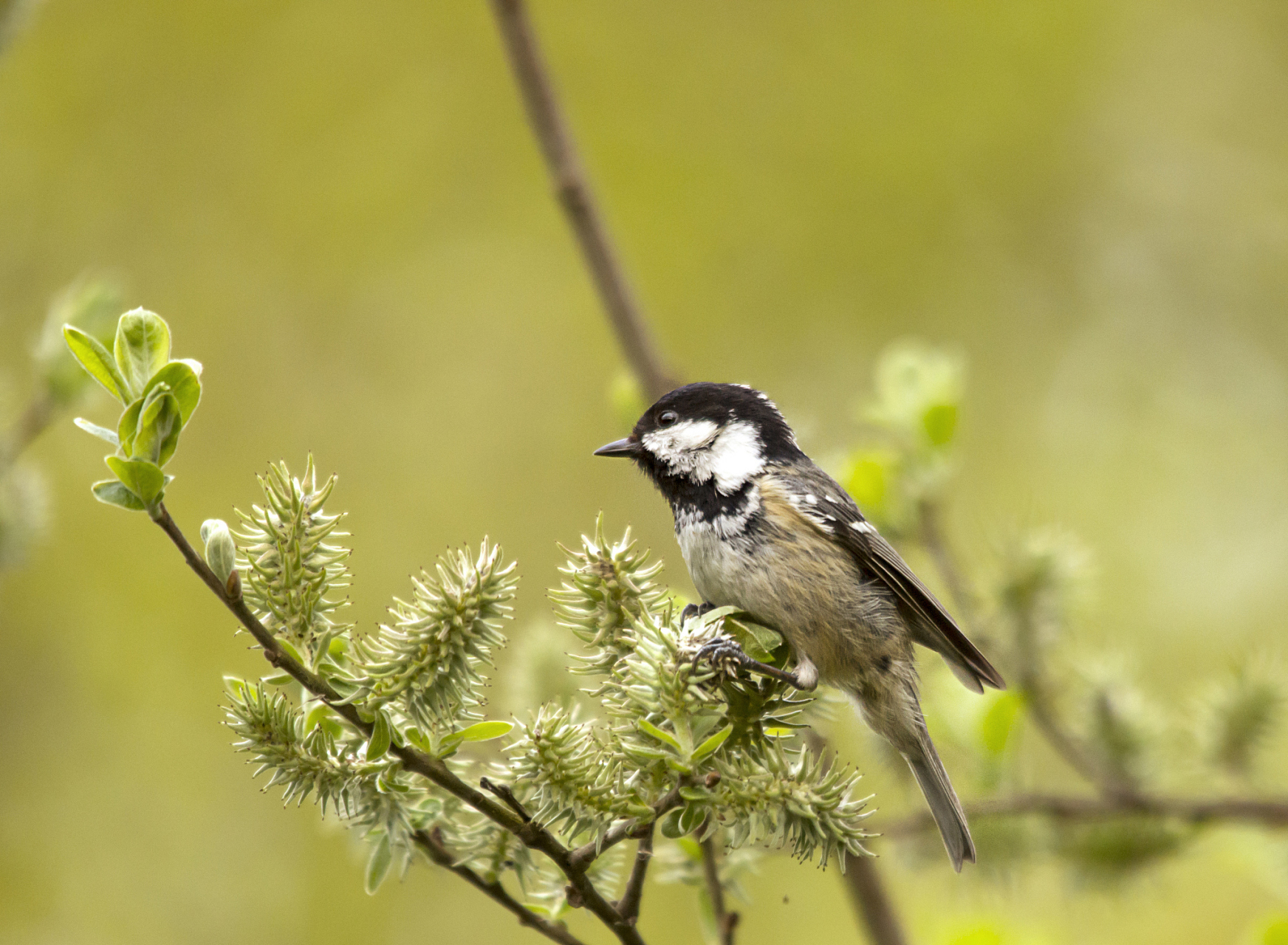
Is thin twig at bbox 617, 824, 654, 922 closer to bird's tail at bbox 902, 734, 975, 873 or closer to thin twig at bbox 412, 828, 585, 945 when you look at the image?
thin twig at bbox 412, 828, 585, 945

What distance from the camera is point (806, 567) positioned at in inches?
109

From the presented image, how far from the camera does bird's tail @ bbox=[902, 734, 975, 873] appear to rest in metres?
2.60

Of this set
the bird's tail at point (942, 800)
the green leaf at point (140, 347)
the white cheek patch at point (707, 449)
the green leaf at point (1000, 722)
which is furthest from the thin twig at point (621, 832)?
the white cheek patch at point (707, 449)

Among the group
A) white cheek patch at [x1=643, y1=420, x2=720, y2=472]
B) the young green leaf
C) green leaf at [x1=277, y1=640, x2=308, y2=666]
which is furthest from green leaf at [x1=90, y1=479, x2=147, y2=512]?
white cheek patch at [x1=643, y1=420, x2=720, y2=472]

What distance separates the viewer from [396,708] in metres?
1.50

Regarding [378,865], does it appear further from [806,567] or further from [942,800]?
[942,800]

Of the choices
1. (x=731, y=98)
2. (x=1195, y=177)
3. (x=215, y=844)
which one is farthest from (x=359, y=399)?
(x=1195, y=177)

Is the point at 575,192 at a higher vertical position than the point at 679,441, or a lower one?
higher

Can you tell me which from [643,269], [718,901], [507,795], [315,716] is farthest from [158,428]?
[643,269]

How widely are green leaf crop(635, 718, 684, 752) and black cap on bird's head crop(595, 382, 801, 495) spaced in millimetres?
1537

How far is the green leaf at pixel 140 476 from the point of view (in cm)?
134

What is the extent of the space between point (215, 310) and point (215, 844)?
317 cm

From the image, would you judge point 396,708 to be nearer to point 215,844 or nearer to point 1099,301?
point 215,844

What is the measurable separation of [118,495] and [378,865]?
691 millimetres
